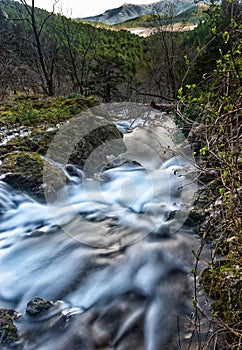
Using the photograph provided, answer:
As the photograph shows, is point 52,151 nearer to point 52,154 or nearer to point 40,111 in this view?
point 52,154

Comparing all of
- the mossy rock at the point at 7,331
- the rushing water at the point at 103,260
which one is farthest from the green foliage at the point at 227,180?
the mossy rock at the point at 7,331

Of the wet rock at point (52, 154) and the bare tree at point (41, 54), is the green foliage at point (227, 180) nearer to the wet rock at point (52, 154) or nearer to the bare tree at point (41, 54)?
A: the wet rock at point (52, 154)

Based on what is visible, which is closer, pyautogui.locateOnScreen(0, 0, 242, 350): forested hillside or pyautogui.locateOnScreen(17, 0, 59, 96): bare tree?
pyautogui.locateOnScreen(0, 0, 242, 350): forested hillside

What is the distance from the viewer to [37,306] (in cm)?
305

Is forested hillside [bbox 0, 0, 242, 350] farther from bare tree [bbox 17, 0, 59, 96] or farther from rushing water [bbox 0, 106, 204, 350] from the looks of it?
rushing water [bbox 0, 106, 204, 350]

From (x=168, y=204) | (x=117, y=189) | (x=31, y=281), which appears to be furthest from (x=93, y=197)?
(x=31, y=281)

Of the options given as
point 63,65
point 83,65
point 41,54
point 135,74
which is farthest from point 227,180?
point 135,74

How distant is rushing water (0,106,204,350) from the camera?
2.83 meters

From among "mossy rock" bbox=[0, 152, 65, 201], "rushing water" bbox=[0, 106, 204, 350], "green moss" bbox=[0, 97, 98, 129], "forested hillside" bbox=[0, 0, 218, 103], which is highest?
"forested hillside" bbox=[0, 0, 218, 103]

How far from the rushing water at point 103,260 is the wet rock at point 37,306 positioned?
79 millimetres

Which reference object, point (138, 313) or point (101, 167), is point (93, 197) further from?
point (138, 313)

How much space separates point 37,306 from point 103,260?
1034 millimetres

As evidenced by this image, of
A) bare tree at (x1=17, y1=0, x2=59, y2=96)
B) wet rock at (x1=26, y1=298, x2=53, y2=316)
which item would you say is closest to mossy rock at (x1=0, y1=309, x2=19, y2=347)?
wet rock at (x1=26, y1=298, x2=53, y2=316)

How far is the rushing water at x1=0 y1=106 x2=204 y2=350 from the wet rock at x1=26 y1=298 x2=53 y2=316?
8 centimetres
